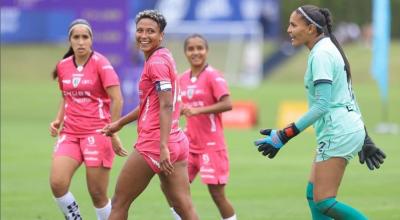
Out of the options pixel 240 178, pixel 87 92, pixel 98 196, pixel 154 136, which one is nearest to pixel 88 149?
pixel 98 196

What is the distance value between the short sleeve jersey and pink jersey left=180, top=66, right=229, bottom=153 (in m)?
2.83

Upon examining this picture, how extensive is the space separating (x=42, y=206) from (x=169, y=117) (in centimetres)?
529

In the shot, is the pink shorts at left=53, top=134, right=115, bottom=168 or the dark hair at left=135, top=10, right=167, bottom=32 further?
the pink shorts at left=53, top=134, right=115, bottom=168

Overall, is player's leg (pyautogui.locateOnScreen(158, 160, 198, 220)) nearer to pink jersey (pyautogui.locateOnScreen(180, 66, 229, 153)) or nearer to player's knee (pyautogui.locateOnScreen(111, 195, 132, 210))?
player's knee (pyautogui.locateOnScreen(111, 195, 132, 210))

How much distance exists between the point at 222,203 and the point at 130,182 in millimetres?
2649

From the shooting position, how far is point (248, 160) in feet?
64.6

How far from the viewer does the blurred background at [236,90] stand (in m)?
14.7

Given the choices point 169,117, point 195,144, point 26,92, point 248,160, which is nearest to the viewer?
point 169,117

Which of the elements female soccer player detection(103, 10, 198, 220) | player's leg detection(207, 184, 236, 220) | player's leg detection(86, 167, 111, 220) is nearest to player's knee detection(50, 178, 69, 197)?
player's leg detection(86, 167, 111, 220)

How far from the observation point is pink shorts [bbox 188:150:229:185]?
38.8 feet

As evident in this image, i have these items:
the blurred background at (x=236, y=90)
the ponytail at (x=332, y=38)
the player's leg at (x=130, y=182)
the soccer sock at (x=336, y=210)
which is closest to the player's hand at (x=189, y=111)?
the blurred background at (x=236, y=90)

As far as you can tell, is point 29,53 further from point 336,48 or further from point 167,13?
point 336,48

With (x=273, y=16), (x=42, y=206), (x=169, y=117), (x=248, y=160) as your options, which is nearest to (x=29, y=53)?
(x=273, y=16)

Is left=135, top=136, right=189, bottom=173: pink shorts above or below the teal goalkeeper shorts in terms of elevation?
below
